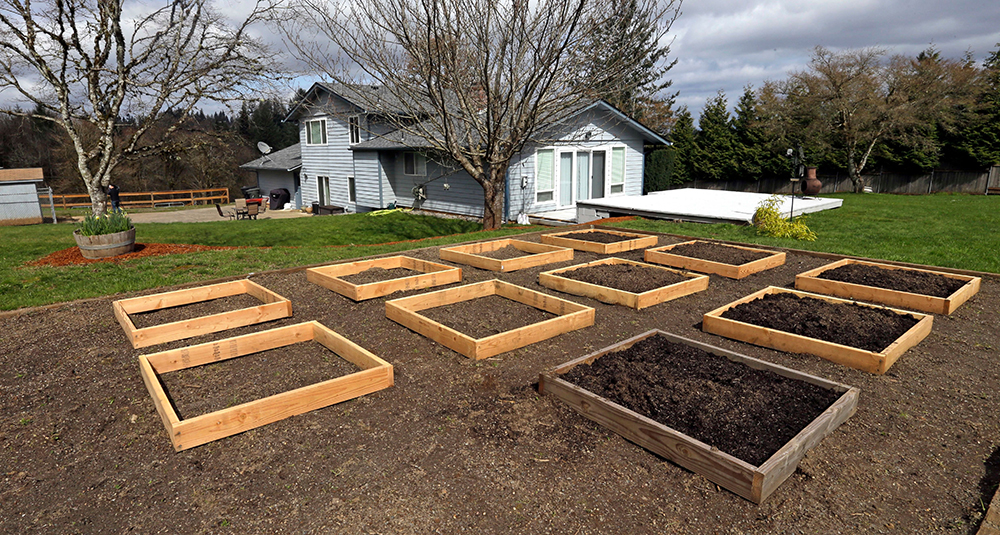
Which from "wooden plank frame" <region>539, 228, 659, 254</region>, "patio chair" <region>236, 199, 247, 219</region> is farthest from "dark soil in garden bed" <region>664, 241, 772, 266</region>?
"patio chair" <region>236, 199, 247, 219</region>

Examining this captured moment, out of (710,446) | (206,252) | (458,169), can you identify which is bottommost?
(710,446)

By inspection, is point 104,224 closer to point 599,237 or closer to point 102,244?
point 102,244

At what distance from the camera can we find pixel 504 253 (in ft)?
33.1

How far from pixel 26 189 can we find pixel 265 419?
69.5 ft

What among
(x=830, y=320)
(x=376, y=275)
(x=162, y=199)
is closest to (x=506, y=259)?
(x=376, y=275)

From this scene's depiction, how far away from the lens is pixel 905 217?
13.9 meters

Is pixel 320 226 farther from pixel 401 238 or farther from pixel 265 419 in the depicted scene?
pixel 265 419

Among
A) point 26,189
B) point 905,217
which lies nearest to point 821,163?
point 905,217

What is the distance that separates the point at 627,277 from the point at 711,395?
382 centimetres

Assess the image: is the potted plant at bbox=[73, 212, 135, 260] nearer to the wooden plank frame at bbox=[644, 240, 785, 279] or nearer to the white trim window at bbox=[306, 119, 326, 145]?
the wooden plank frame at bbox=[644, 240, 785, 279]

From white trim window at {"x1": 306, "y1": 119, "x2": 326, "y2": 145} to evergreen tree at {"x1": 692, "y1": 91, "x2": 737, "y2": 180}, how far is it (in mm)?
19233

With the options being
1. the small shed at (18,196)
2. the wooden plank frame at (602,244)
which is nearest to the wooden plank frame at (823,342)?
the wooden plank frame at (602,244)

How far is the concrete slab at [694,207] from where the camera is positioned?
13703 mm

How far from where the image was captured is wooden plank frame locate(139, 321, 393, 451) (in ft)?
11.8
